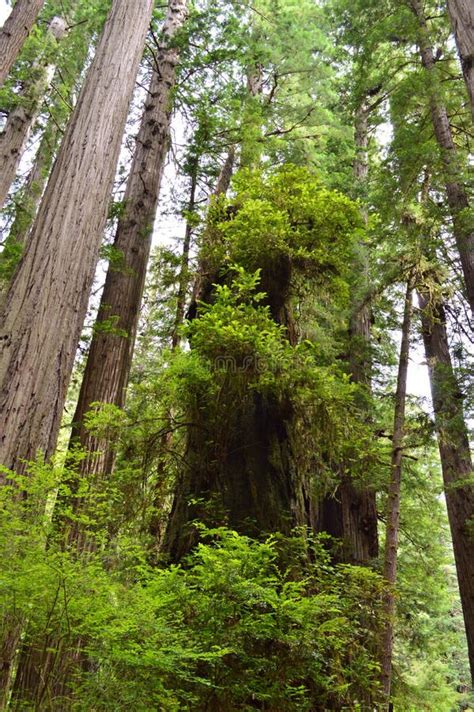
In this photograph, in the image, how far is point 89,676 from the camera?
8.86 ft

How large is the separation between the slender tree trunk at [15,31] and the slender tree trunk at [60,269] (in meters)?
4.11

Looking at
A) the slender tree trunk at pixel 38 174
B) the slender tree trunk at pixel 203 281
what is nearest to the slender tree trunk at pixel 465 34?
the slender tree trunk at pixel 203 281

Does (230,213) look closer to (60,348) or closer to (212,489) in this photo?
(60,348)

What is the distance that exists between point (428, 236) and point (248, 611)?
285 inches

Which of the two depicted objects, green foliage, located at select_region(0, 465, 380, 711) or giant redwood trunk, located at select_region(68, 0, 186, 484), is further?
giant redwood trunk, located at select_region(68, 0, 186, 484)

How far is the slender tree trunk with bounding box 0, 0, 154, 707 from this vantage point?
4.21m

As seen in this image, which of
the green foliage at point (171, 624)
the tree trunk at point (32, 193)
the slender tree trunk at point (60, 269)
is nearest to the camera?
the green foliage at point (171, 624)

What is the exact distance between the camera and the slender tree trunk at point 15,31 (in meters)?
9.30

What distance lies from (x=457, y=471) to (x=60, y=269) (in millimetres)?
8236

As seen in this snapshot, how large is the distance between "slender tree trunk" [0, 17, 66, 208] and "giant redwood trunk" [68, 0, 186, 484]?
3.44 metres

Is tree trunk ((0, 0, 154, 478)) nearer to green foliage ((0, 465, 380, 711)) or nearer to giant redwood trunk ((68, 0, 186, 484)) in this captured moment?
green foliage ((0, 465, 380, 711))

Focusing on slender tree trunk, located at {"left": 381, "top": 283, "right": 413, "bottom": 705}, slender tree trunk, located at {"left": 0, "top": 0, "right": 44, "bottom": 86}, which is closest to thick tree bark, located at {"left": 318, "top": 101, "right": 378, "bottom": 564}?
slender tree trunk, located at {"left": 381, "top": 283, "right": 413, "bottom": 705}

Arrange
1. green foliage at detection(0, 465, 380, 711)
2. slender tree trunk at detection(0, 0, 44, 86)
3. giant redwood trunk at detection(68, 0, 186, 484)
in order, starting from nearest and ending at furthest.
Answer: green foliage at detection(0, 465, 380, 711)
giant redwood trunk at detection(68, 0, 186, 484)
slender tree trunk at detection(0, 0, 44, 86)

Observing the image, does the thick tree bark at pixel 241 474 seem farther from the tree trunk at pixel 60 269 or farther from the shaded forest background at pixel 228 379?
the tree trunk at pixel 60 269
